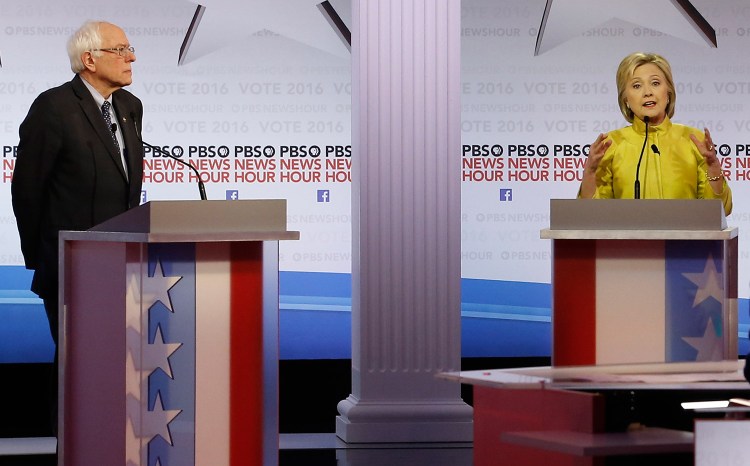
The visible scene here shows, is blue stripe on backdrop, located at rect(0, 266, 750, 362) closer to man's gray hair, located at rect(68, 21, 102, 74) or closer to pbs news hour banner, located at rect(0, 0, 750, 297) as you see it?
pbs news hour banner, located at rect(0, 0, 750, 297)

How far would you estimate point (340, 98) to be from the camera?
620cm

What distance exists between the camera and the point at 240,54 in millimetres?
6117

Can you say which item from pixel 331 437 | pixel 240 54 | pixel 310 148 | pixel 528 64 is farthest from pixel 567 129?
pixel 331 437

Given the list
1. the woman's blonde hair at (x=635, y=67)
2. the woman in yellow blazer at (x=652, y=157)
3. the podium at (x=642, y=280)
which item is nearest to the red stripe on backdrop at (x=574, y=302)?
the podium at (x=642, y=280)

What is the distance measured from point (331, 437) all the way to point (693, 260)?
1.94 metres

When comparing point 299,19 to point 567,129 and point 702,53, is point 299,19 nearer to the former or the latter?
point 567,129

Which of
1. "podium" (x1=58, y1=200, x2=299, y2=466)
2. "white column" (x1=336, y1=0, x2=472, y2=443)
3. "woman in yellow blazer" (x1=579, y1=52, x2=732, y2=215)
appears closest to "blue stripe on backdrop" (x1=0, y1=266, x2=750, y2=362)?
"white column" (x1=336, y1=0, x2=472, y2=443)

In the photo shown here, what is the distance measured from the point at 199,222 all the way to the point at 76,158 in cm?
90

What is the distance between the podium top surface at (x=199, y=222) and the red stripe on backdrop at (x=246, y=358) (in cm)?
8

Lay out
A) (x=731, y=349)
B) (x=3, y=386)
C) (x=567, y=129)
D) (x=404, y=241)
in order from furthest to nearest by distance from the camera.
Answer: (x=567, y=129) < (x=3, y=386) < (x=404, y=241) < (x=731, y=349)

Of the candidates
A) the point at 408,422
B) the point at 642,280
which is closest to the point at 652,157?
the point at 642,280

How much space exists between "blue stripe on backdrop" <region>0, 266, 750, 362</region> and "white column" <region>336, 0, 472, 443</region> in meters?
1.30

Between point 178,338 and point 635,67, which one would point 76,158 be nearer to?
point 178,338

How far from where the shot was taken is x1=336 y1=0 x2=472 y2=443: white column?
192 inches
